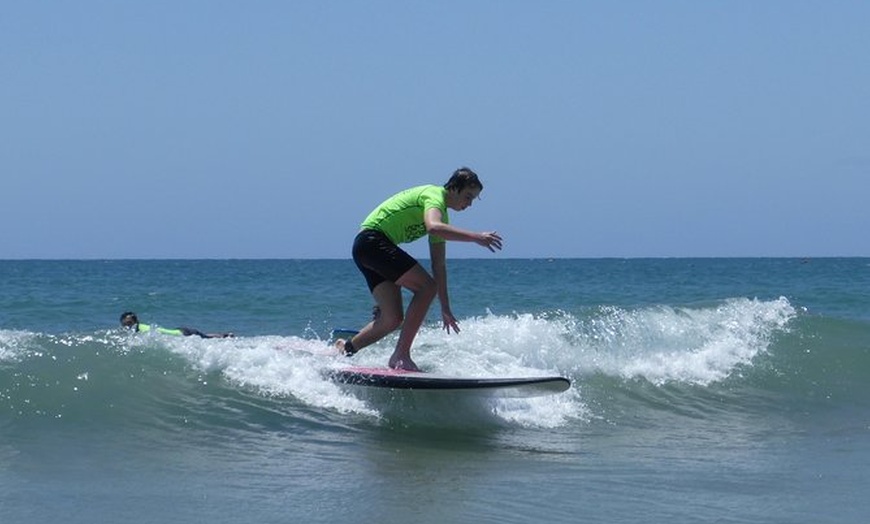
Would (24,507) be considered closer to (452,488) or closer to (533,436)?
(452,488)

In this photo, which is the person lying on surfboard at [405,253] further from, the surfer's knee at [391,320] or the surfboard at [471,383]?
the surfboard at [471,383]

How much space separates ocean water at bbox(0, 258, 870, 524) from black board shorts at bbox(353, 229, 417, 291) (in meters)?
0.89

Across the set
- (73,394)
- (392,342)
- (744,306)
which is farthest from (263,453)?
(744,306)

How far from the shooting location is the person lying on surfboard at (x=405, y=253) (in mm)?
8750

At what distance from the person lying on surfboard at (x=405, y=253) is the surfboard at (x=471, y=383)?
8.3 inches

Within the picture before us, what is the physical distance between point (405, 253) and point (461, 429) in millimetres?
1299

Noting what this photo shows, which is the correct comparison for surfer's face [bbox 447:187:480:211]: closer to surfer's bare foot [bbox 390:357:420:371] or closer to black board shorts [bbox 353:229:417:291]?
black board shorts [bbox 353:229:417:291]

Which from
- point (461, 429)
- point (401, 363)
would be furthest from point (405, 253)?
point (461, 429)

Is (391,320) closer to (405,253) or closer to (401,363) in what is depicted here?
(401,363)

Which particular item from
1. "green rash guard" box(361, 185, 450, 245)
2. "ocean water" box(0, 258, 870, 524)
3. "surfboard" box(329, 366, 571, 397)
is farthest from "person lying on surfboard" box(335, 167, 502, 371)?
"ocean water" box(0, 258, 870, 524)

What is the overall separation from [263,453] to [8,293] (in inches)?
1146

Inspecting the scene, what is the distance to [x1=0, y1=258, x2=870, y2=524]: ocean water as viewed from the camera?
6484mm

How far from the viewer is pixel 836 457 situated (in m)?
8.45

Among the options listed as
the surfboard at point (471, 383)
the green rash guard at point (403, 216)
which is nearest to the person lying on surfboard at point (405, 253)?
the green rash guard at point (403, 216)
